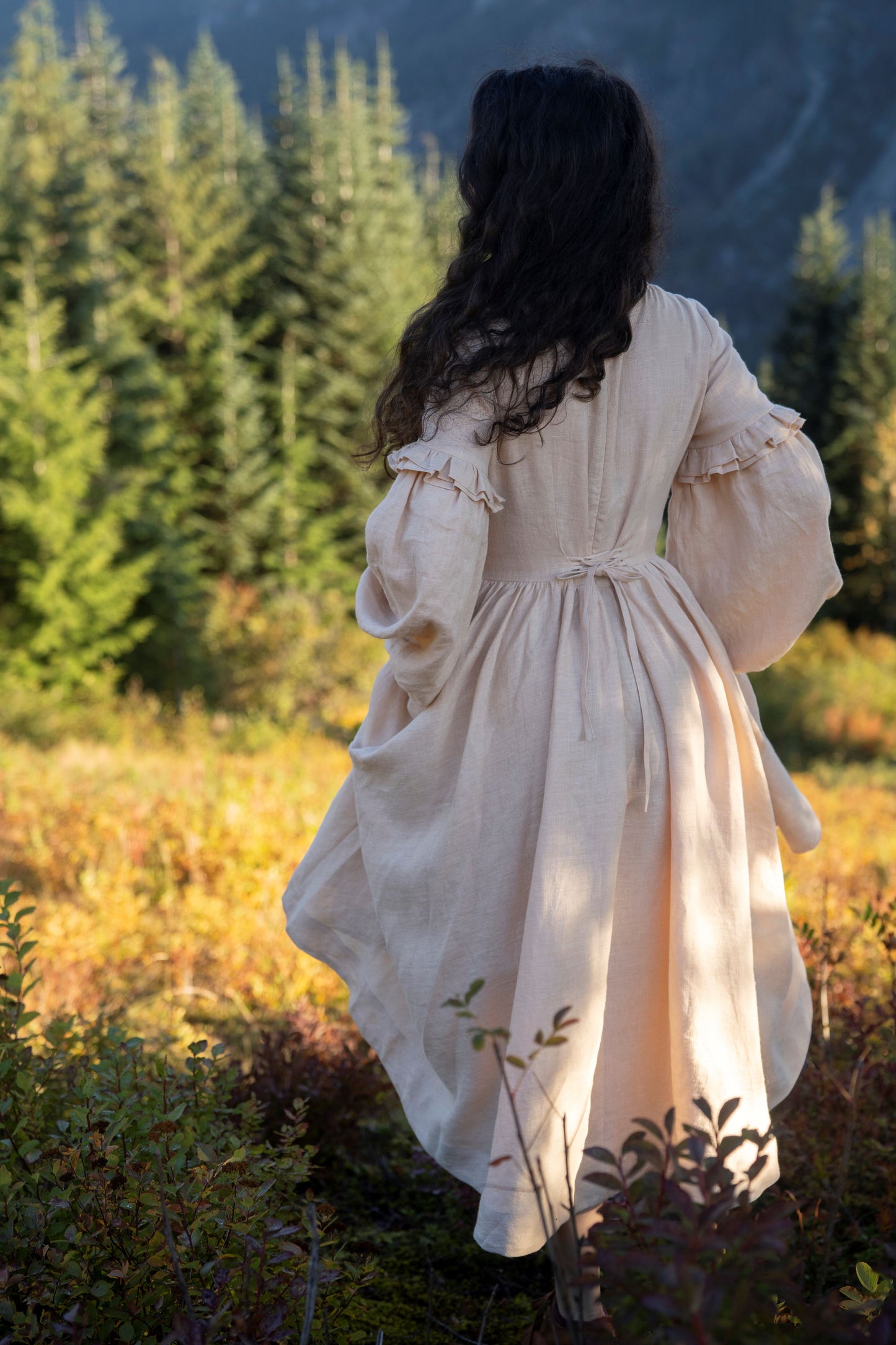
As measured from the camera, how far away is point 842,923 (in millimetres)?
3990

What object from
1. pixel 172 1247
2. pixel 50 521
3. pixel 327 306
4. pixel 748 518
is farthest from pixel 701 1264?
pixel 327 306

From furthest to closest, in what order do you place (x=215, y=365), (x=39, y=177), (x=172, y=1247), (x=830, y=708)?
(x=215, y=365) < (x=830, y=708) < (x=39, y=177) < (x=172, y=1247)

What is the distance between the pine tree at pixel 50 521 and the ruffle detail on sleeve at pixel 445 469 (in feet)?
53.6

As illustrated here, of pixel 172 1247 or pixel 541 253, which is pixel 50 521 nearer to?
pixel 541 253

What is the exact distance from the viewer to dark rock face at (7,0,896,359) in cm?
7975

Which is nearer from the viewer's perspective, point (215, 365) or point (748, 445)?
point (748, 445)

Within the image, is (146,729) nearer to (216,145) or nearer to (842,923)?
(842,923)

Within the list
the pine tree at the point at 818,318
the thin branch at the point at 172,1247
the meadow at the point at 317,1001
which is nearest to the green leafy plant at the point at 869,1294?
the meadow at the point at 317,1001

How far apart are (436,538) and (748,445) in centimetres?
62

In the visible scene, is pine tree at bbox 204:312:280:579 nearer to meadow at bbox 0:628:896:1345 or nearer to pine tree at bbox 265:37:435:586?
pine tree at bbox 265:37:435:586

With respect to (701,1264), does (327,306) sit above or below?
above

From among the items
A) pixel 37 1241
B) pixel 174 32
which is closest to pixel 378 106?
pixel 37 1241

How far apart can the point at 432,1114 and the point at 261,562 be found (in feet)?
72.9

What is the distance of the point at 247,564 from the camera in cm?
2258
